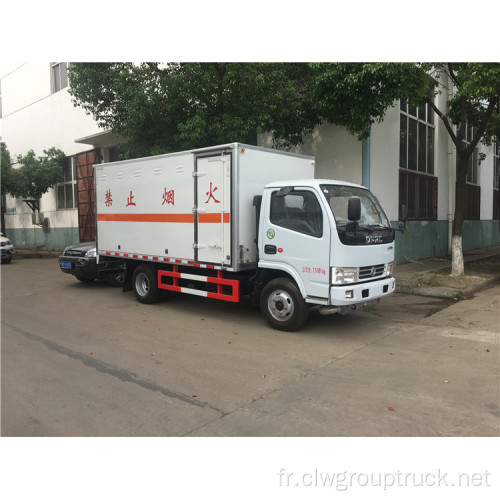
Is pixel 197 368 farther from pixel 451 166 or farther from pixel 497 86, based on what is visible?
pixel 451 166

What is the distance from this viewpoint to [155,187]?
27.3 ft

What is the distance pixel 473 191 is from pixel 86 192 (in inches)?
720

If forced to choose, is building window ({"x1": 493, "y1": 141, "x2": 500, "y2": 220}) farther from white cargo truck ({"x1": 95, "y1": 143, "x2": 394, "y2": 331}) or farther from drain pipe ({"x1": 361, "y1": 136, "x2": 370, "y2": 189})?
white cargo truck ({"x1": 95, "y1": 143, "x2": 394, "y2": 331})

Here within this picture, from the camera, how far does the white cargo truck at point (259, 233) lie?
20.5 feet

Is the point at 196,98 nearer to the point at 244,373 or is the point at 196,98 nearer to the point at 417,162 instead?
the point at 244,373

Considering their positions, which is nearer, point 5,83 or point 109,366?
point 109,366

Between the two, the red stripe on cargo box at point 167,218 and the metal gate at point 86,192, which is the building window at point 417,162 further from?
the metal gate at point 86,192

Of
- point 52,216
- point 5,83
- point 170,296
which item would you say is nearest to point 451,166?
point 170,296

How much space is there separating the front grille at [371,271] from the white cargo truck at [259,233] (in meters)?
0.02

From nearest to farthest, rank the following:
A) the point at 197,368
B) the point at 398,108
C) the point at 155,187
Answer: the point at 197,368, the point at 155,187, the point at 398,108

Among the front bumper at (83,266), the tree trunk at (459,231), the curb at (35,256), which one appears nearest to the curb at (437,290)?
the tree trunk at (459,231)

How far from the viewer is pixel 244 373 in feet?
16.3

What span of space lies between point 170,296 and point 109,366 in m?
4.45

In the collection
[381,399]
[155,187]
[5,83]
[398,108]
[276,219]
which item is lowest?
[381,399]
